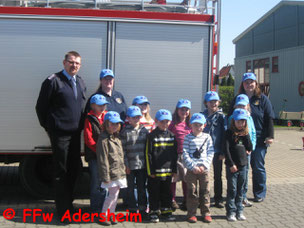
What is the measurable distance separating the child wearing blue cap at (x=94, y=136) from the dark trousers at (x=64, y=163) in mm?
204

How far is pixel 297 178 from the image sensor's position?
24.4ft

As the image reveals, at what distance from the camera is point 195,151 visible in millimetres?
4730

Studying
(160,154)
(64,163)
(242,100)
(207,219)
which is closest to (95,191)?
(64,163)

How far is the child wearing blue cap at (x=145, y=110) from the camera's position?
5.06m

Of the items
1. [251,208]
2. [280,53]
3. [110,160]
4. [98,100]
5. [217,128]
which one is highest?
[280,53]

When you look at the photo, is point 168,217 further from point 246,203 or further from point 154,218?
point 246,203

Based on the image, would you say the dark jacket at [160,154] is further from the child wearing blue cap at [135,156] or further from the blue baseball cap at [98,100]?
the blue baseball cap at [98,100]

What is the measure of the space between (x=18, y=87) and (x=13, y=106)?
29cm

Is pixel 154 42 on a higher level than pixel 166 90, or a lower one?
higher

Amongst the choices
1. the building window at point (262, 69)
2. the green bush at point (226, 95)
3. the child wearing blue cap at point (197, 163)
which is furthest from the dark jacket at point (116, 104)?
the green bush at point (226, 95)

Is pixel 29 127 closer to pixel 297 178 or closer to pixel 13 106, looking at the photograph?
pixel 13 106

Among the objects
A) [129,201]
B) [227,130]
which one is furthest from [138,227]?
[227,130]

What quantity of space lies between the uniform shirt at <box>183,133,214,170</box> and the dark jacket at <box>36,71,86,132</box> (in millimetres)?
1476

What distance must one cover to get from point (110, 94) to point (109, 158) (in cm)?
100
